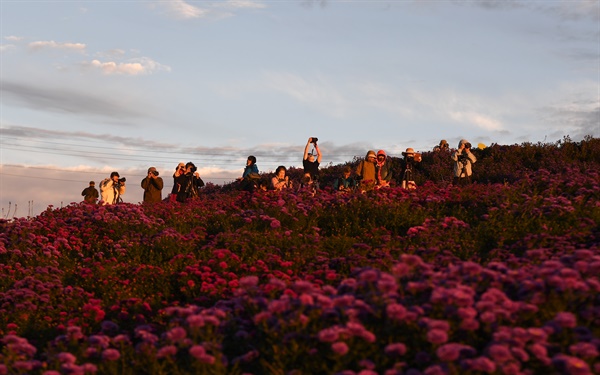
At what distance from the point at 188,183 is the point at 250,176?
2.36 m

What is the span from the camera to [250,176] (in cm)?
2114

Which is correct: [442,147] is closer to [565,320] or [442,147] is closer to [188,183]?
[188,183]

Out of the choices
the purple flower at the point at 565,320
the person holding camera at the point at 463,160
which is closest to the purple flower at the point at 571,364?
the purple flower at the point at 565,320

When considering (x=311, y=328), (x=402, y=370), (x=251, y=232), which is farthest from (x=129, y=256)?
(x=402, y=370)

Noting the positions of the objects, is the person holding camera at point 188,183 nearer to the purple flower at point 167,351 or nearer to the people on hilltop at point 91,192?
the people on hilltop at point 91,192

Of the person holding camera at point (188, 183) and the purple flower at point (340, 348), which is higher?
the person holding camera at point (188, 183)

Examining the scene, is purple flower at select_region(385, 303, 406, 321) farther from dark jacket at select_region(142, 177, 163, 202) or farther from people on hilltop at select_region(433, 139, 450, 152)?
people on hilltop at select_region(433, 139, 450, 152)

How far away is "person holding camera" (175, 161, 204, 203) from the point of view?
2239cm

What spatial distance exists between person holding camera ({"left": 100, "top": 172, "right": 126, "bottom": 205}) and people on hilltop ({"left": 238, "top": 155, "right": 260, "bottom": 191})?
3.77m

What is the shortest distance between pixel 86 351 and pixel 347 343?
239 centimetres

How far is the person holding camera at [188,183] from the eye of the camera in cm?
2239

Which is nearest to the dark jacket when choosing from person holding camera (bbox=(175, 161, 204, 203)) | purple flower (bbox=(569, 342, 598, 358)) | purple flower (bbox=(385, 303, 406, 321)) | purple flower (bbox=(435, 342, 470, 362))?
person holding camera (bbox=(175, 161, 204, 203))

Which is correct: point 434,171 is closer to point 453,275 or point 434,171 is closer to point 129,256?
point 129,256

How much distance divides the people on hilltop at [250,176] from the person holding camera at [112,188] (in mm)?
3769
